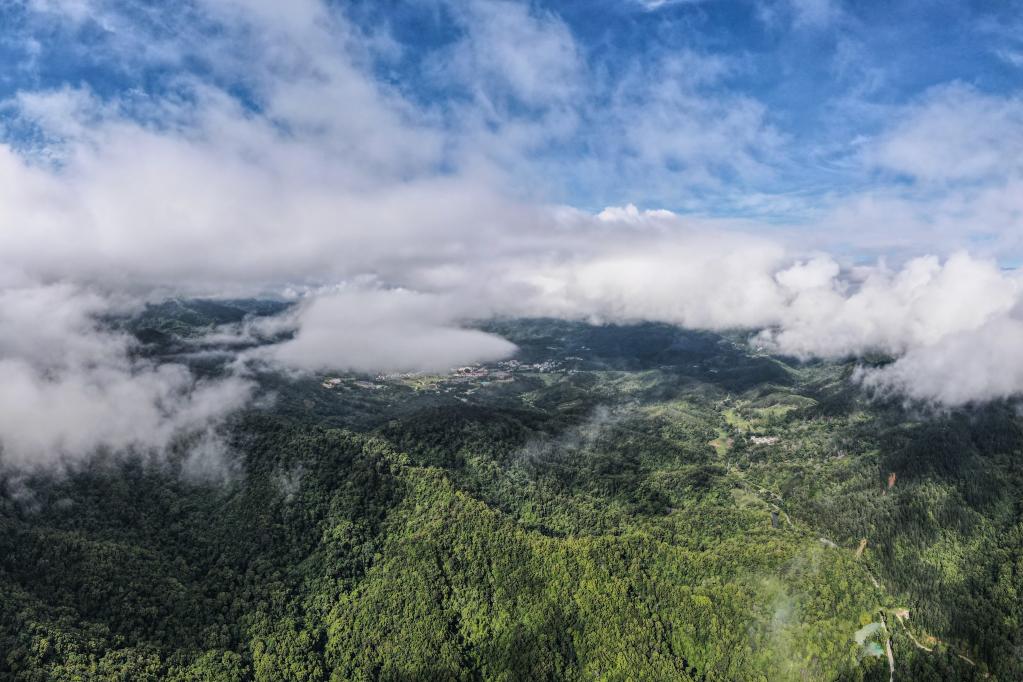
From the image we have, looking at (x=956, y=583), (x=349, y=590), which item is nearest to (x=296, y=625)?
(x=349, y=590)

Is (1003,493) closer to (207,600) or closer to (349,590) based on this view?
(349,590)

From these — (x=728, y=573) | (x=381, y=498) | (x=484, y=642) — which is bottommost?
(x=484, y=642)

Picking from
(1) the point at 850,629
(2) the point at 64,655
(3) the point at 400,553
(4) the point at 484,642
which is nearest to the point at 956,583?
(1) the point at 850,629

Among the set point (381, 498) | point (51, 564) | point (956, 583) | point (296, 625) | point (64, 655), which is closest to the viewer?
point (64, 655)

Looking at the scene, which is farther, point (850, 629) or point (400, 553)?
point (400, 553)

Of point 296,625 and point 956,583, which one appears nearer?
point 296,625

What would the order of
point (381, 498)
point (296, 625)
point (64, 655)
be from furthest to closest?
point (381, 498) < point (296, 625) < point (64, 655)

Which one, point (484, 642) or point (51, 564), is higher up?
point (51, 564)

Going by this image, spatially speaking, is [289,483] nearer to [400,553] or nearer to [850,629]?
[400,553]

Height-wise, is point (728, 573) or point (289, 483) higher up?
point (289, 483)
